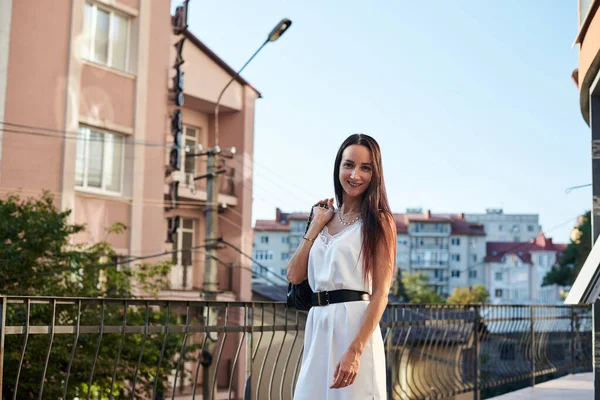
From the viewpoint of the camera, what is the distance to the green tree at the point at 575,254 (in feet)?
188

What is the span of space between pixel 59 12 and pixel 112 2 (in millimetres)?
1794

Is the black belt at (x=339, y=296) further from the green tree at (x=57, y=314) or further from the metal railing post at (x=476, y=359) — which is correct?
the green tree at (x=57, y=314)

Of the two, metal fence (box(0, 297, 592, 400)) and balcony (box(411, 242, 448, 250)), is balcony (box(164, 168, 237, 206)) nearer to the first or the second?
metal fence (box(0, 297, 592, 400))

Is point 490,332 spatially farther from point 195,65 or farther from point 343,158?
point 195,65

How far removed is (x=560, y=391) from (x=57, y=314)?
9102 millimetres

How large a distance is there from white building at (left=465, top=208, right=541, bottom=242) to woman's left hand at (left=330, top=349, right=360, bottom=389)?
5406 inches

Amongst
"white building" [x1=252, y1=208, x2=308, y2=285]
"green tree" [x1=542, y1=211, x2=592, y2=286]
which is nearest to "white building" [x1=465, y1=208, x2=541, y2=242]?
"white building" [x1=252, y1=208, x2=308, y2=285]

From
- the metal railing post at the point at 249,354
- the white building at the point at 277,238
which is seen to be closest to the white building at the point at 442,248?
the white building at the point at 277,238

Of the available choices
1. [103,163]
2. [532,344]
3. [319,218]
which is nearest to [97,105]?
[103,163]

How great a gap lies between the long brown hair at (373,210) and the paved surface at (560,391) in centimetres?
580

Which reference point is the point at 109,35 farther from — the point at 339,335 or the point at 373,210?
the point at 339,335

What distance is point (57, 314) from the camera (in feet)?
48.7

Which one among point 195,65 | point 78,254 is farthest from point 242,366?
point 78,254

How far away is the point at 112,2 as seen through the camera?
73.0 ft
